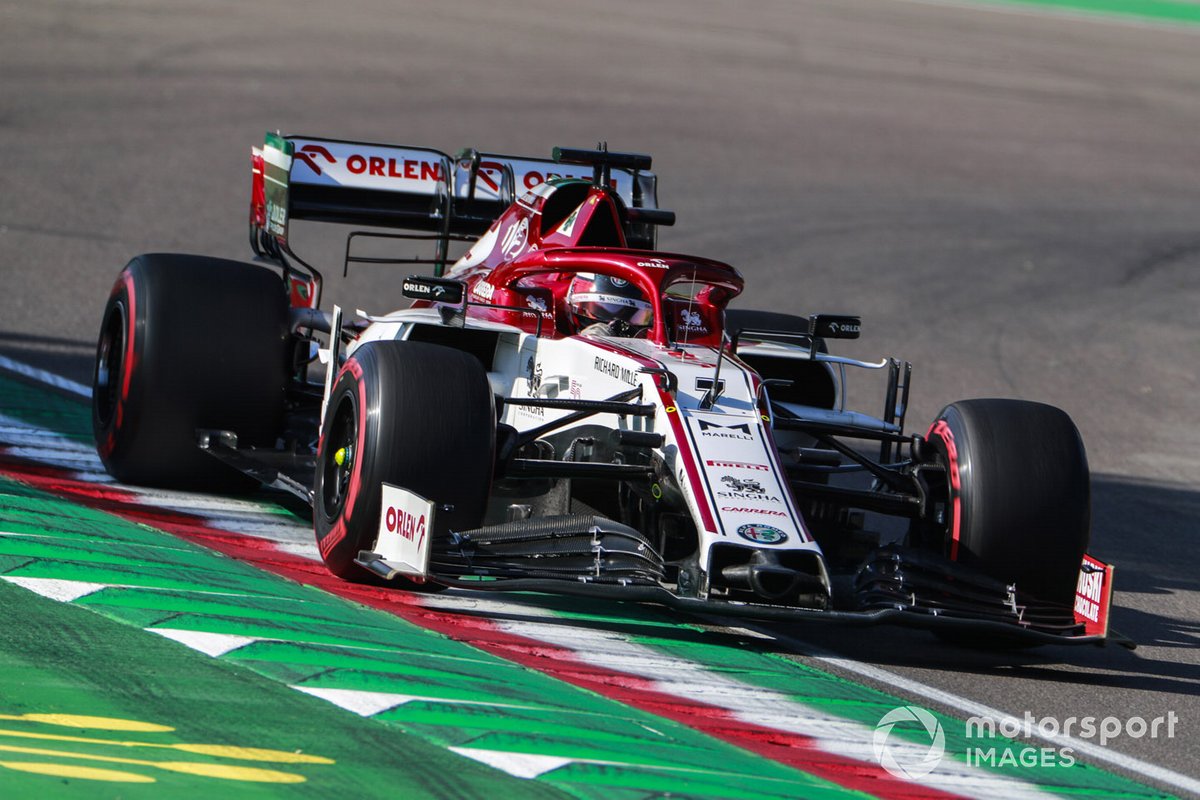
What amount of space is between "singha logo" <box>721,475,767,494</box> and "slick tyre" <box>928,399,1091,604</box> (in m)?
0.96

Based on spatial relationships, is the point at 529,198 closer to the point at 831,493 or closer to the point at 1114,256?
the point at 831,493

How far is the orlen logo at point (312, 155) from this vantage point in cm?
973

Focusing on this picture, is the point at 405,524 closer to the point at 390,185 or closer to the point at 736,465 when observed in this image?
the point at 736,465

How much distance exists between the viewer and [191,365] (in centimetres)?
844

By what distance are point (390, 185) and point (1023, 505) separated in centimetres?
424

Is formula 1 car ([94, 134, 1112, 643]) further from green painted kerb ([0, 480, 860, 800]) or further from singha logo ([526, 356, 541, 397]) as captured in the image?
green painted kerb ([0, 480, 860, 800])

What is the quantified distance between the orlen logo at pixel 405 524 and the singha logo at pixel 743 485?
1.14 meters

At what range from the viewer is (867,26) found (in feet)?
110

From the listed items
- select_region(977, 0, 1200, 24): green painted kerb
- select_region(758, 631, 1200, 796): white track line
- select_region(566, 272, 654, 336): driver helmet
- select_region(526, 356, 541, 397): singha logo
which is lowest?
select_region(758, 631, 1200, 796): white track line

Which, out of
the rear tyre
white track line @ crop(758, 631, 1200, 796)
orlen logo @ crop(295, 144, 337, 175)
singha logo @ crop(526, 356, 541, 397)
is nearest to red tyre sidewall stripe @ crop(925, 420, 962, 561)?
white track line @ crop(758, 631, 1200, 796)

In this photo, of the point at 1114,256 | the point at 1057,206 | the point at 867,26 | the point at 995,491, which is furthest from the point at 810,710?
the point at 867,26

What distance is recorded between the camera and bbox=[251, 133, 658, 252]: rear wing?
973 centimetres

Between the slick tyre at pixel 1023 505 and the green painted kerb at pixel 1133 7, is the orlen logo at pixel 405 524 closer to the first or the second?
the slick tyre at pixel 1023 505

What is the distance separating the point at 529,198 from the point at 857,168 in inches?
542
